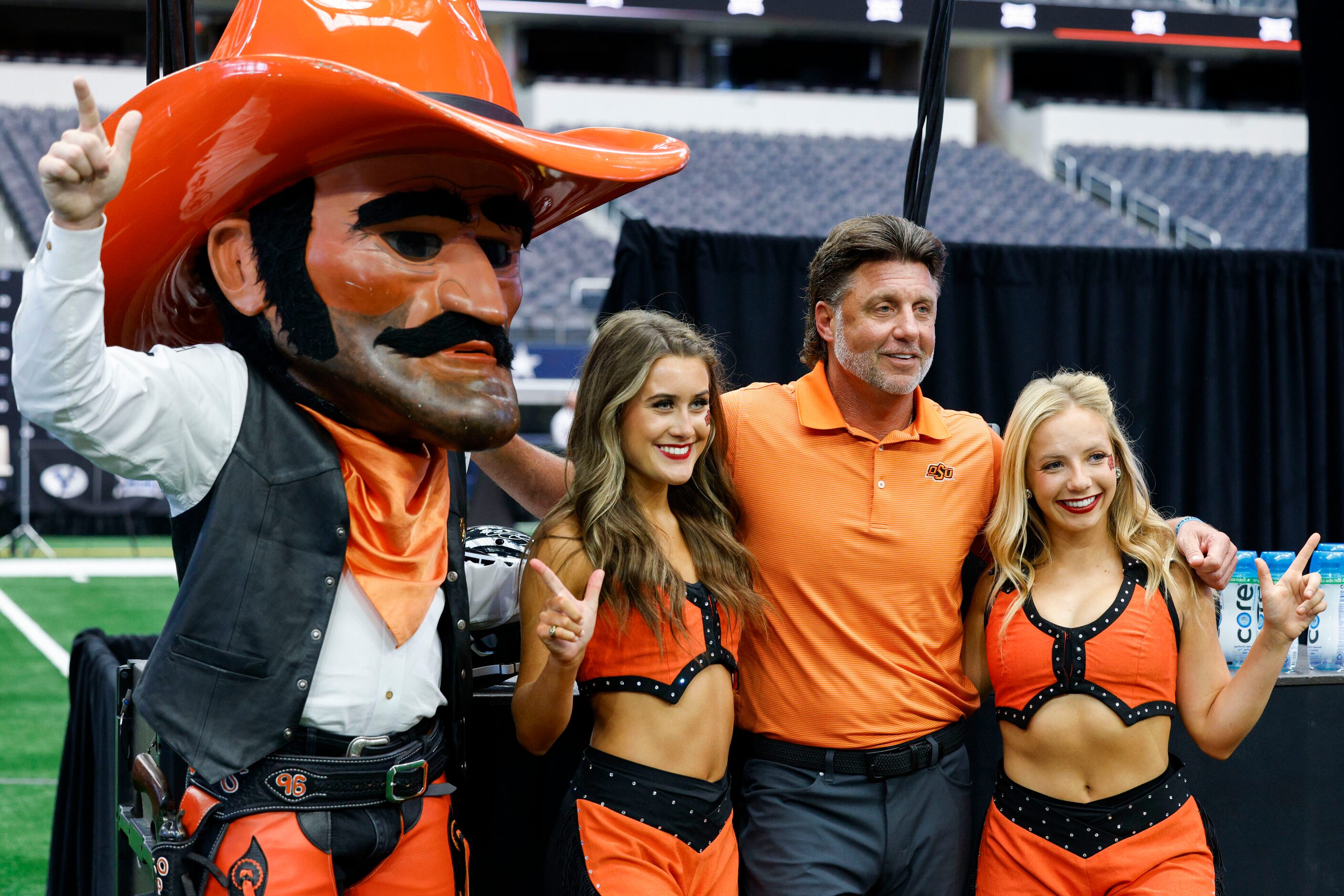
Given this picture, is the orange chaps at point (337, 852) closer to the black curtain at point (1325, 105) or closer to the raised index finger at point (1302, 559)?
the raised index finger at point (1302, 559)

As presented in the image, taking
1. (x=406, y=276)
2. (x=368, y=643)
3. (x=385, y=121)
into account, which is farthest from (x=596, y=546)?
(x=385, y=121)

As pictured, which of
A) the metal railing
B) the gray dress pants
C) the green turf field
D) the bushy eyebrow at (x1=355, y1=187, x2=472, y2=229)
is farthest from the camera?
the metal railing

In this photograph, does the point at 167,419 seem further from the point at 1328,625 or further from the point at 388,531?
the point at 1328,625

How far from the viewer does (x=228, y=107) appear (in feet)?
5.62

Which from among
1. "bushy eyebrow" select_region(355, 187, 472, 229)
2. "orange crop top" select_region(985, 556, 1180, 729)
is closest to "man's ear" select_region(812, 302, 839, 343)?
"orange crop top" select_region(985, 556, 1180, 729)

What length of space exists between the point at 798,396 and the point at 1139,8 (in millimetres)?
19458

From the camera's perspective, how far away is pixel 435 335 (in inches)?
73.4

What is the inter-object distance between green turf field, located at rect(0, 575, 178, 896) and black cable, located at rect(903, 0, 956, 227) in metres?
3.38

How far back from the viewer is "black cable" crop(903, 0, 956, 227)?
2977 millimetres

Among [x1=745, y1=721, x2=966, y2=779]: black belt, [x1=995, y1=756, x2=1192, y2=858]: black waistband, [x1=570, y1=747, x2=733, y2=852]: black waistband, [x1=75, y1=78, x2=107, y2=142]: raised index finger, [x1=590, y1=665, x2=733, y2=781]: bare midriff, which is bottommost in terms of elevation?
[x1=995, y1=756, x2=1192, y2=858]: black waistband

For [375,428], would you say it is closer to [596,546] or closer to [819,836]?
[596,546]

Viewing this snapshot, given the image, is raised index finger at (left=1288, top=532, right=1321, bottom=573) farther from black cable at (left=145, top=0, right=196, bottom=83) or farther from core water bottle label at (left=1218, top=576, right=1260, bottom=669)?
black cable at (left=145, top=0, right=196, bottom=83)

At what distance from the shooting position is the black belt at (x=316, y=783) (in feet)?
5.87

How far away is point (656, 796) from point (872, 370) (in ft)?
2.96
